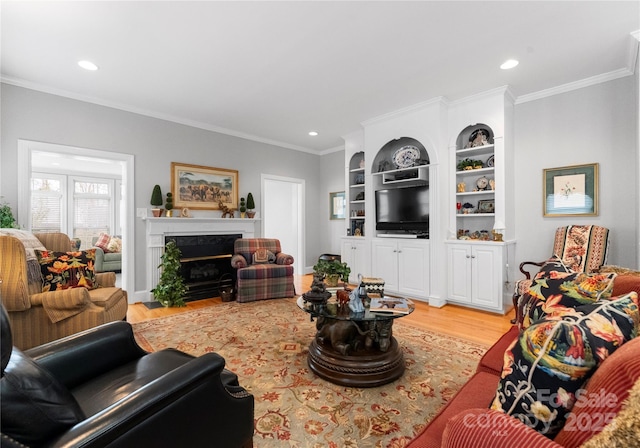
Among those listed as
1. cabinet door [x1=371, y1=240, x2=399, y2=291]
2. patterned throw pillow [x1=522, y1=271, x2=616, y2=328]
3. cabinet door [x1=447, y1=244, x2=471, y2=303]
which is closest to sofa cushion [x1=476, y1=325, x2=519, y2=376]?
patterned throw pillow [x1=522, y1=271, x2=616, y2=328]

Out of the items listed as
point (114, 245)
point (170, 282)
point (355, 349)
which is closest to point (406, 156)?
point (355, 349)

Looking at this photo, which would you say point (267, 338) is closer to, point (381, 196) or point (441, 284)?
point (441, 284)

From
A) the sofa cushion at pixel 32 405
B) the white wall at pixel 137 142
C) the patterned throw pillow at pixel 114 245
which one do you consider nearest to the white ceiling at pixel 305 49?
the white wall at pixel 137 142

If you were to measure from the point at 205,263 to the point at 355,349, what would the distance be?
11.3 ft

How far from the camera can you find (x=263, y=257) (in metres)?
4.88

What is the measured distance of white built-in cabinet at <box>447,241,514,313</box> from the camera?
370 cm

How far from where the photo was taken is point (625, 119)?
3.32 metres

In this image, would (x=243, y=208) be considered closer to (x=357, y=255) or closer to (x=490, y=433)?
(x=357, y=255)

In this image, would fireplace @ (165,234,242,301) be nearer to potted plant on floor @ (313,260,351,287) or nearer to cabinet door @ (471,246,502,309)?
potted plant on floor @ (313,260,351,287)

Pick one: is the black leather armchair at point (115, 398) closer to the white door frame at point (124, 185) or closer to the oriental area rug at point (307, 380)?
the oriental area rug at point (307, 380)

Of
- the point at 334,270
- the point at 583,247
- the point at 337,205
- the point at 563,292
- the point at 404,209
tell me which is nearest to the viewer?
the point at 563,292

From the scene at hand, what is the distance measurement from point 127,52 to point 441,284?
4459 mm

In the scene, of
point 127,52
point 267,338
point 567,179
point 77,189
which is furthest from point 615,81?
point 77,189

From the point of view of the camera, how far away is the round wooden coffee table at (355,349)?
2.12m
